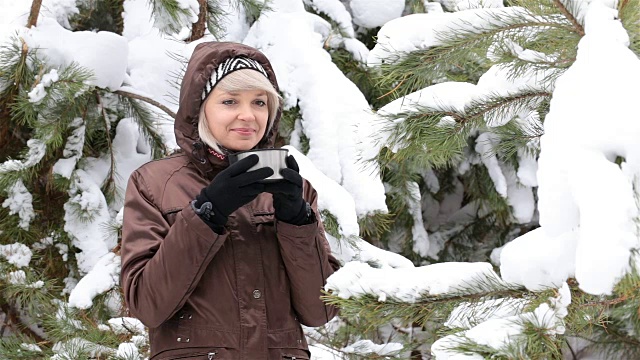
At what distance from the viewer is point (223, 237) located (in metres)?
2.01

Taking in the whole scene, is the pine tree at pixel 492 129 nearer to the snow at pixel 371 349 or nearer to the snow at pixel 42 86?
the snow at pixel 371 349

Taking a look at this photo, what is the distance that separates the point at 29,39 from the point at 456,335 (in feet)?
8.25

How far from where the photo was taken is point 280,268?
2.19 metres

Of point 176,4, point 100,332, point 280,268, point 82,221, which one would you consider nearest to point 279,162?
point 280,268

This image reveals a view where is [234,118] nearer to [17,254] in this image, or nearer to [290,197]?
[290,197]

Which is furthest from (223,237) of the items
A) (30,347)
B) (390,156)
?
(30,347)

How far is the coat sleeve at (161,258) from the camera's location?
1.98 m

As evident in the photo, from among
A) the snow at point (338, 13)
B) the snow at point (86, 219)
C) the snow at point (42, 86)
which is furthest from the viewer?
the snow at point (338, 13)

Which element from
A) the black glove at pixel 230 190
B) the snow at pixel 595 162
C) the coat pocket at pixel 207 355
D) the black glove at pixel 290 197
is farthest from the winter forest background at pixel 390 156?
the coat pocket at pixel 207 355

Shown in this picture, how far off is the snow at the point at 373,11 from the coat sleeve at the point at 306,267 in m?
2.44

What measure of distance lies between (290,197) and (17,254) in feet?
6.29

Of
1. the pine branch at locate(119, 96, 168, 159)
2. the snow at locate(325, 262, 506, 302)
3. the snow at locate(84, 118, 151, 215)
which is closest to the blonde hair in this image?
the snow at locate(325, 262, 506, 302)

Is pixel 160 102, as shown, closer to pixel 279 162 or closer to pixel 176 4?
pixel 176 4

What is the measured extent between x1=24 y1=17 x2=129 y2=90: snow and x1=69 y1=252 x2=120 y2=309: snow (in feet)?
2.51
